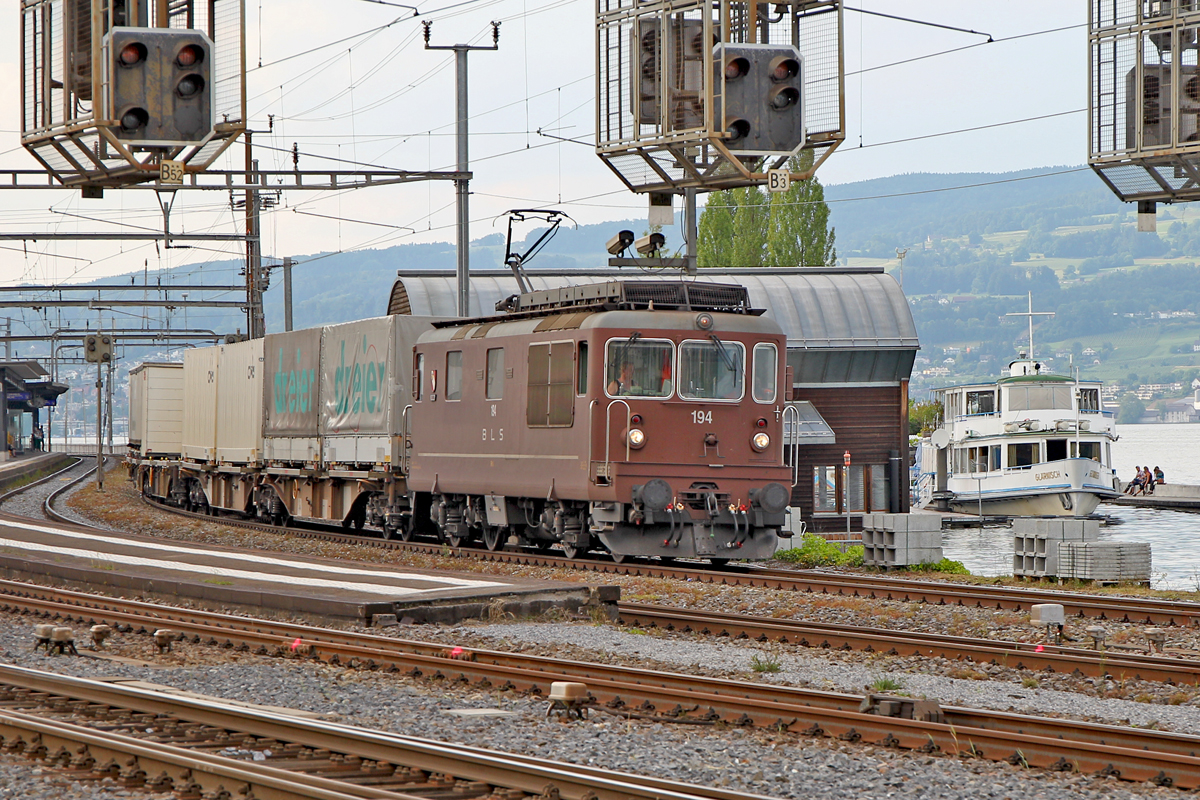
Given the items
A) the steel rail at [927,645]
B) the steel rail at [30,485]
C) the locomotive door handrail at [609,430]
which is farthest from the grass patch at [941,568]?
the steel rail at [30,485]

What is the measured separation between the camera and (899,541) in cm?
2188

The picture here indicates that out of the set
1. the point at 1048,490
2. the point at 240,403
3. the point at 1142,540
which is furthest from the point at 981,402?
the point at 240,403

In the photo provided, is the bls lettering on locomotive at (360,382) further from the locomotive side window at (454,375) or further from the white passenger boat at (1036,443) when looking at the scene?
the white passenger boat at (1036,443)

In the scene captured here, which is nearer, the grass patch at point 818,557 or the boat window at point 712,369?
the boat window at point 712,369

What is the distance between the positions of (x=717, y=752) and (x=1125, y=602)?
8870 mm

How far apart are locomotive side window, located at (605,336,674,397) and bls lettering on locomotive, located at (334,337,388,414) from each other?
7508 mm

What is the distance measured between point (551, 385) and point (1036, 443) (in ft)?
129

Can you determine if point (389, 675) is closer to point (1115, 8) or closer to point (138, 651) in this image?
point (138, 651)

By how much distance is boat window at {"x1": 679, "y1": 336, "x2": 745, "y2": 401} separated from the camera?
18.8 meters

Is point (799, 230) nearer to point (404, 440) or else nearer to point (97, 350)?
point (97, 350)

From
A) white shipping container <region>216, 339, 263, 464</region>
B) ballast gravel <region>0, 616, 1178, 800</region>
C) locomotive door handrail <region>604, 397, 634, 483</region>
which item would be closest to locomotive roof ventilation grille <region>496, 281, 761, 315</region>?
locomotive door handrail <region>604, 397, 634, 483</region>

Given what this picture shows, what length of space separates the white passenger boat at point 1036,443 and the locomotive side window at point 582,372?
37.6 m

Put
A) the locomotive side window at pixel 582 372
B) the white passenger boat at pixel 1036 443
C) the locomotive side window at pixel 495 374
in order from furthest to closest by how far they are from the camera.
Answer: the white passenger boat at pixel 1036 443 < the locomotive side window at pixel 495 374 < the locomotive side window at pixel 582 372

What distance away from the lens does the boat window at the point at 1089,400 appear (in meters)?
55.2
